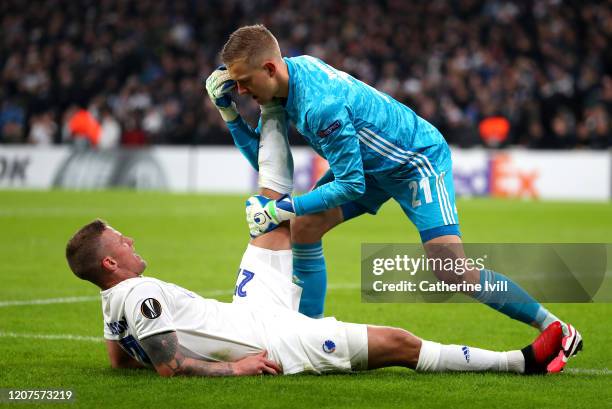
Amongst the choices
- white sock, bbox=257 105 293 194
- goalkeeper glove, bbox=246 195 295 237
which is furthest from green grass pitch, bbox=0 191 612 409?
white sock, bbox=257 105 293 194

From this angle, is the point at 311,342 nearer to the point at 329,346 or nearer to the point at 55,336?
the point at 329,346

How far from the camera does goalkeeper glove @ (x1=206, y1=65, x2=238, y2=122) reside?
5715 millimetres

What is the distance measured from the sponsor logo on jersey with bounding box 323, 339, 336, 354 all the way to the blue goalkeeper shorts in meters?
0.98

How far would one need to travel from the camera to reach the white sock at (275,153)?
18.3ft

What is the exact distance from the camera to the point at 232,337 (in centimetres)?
500

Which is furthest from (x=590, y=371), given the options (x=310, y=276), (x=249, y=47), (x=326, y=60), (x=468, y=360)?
(x=326, y=60)

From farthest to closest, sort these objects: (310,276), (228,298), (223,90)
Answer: (228,298) < (310,276) < (223,90)

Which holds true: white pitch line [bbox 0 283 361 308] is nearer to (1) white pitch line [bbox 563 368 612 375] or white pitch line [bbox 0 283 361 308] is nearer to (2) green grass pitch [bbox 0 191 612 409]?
(2) green grass pitch [bbox 0 191 612 409]

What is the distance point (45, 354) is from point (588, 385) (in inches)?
116

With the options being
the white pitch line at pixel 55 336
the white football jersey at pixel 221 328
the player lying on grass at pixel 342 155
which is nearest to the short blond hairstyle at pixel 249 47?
the player lying on grass at pixel 342 155

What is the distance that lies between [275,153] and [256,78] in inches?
Result: 20.9

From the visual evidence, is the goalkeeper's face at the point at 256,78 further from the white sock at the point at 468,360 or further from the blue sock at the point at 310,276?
the white sock at the point at 468,360

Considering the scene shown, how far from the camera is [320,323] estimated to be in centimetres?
496

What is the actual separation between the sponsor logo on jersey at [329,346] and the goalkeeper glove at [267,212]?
→ 0.71 m
